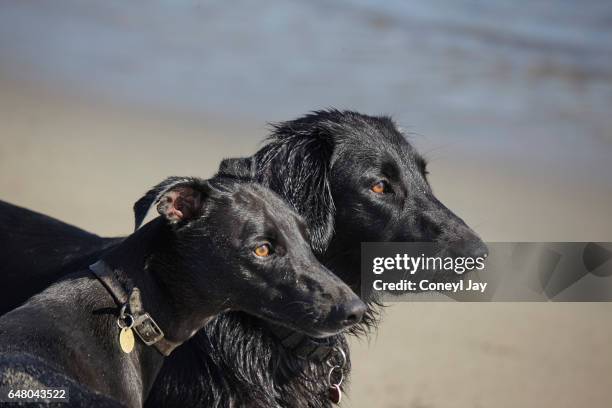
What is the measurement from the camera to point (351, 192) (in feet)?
16.8

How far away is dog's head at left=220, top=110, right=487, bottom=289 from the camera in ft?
16.5

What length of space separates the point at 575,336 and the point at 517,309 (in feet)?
2.15

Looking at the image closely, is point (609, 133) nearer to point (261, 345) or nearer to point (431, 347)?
point (431, 347)

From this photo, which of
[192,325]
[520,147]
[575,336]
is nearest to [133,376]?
[192,325]

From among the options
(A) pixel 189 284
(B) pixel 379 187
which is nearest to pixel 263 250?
(A) pixel 189 284

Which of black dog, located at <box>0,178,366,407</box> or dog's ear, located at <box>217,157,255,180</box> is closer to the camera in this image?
black dog, located at <box>0,178,366,407</box>

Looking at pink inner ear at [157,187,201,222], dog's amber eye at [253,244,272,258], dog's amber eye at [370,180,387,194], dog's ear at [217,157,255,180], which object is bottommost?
dog's amber eye at [253,244,272,258]

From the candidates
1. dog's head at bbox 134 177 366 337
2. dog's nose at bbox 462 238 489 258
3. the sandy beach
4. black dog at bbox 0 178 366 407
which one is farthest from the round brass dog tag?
the sandy beach

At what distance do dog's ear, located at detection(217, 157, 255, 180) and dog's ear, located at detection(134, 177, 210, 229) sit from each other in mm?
308

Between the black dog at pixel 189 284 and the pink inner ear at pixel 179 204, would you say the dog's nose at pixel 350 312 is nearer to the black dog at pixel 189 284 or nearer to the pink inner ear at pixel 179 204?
the black dog at pixel 189 284

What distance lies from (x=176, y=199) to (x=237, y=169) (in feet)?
1.47

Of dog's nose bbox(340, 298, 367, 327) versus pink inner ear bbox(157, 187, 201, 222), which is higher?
pink inner ear bbox(157, 187, 201, 222)

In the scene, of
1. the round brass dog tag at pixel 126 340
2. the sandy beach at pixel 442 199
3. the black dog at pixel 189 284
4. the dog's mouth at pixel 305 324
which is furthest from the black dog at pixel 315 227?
the sandy beach at pixel 442 199

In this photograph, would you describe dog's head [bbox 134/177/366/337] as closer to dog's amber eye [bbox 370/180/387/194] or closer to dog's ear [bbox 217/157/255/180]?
dog's ear [bbox 217/157/255/180]
